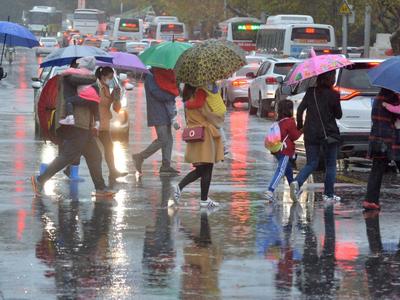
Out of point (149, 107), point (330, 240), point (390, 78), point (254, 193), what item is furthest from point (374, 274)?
point (149, 107)

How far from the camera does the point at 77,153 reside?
1366cm

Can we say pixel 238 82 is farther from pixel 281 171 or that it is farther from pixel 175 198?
pixel 175 198

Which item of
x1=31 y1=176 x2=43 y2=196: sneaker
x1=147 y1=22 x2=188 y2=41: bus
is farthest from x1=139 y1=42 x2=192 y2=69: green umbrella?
x1=147 y1=22 x2=188 y2=41: bus

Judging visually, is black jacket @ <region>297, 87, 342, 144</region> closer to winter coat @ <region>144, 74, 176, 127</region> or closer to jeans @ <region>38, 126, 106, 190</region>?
jeans @ <region>38, 126, 106, 190</region>

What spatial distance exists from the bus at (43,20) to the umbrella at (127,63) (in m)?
100

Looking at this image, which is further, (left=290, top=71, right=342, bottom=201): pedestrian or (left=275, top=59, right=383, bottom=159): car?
(left=275, top=59, right=383, bottom=159): car

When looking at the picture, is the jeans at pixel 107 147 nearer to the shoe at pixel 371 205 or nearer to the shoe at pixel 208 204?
the shoe at pixel 208 204

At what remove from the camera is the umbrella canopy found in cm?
1798

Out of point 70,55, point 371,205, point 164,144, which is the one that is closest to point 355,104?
point 164,144

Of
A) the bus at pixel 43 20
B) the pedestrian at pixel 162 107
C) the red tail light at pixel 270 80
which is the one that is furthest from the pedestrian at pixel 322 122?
the bus at pixel 43 20

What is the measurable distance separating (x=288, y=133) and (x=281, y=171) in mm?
422

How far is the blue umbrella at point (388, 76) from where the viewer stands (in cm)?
1208

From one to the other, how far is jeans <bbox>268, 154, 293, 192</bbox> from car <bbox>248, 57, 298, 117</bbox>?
55.1ft

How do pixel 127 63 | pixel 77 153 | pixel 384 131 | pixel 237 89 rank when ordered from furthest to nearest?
1. pixel 237 89
2. pixel 127 63
3. pixel 77 153
4. pixel 384 131
